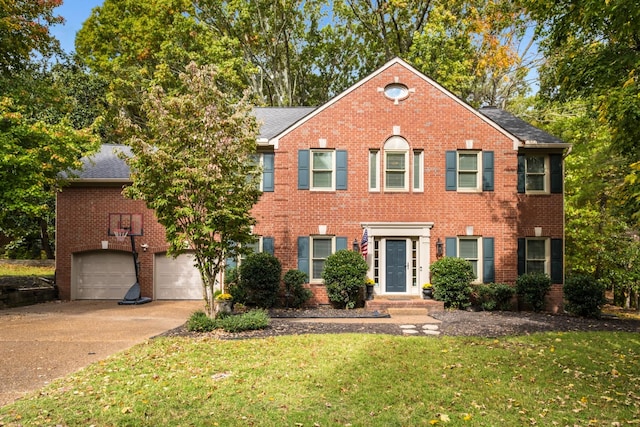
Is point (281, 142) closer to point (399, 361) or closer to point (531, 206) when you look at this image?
point (531, 206)

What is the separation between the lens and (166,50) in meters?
25.8

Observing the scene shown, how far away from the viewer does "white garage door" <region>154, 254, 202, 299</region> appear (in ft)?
59.9

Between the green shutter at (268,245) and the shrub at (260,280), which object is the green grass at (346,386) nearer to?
the shrub at (260,280)

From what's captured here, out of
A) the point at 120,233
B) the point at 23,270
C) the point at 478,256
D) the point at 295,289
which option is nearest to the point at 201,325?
the point at 295,289

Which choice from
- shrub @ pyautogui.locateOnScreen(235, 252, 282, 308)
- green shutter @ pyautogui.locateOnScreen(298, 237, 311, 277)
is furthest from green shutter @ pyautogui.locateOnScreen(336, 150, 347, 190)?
shrub @ pyautogui.locateOnScreen(235, 252, 282, 308)

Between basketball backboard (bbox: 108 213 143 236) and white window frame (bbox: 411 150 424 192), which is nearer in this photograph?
white window frame (bbox: 411 150 424 192)

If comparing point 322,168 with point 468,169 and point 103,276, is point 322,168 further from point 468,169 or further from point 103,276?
point 103,276

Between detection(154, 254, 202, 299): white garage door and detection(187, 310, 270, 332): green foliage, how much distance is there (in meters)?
7.33

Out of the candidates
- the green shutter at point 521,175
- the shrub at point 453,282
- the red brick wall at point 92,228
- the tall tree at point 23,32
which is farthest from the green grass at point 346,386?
the tall tree at point 23,32

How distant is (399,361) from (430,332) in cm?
320

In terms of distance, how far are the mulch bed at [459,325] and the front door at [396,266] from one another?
1.94m

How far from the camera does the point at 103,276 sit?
18328 millimetres

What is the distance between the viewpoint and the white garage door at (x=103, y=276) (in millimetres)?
18328

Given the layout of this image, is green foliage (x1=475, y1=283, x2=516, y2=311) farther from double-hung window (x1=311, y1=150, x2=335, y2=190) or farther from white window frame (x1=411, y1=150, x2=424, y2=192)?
double-hung window (x1=311, y1=150, x2=335, y2=190)
